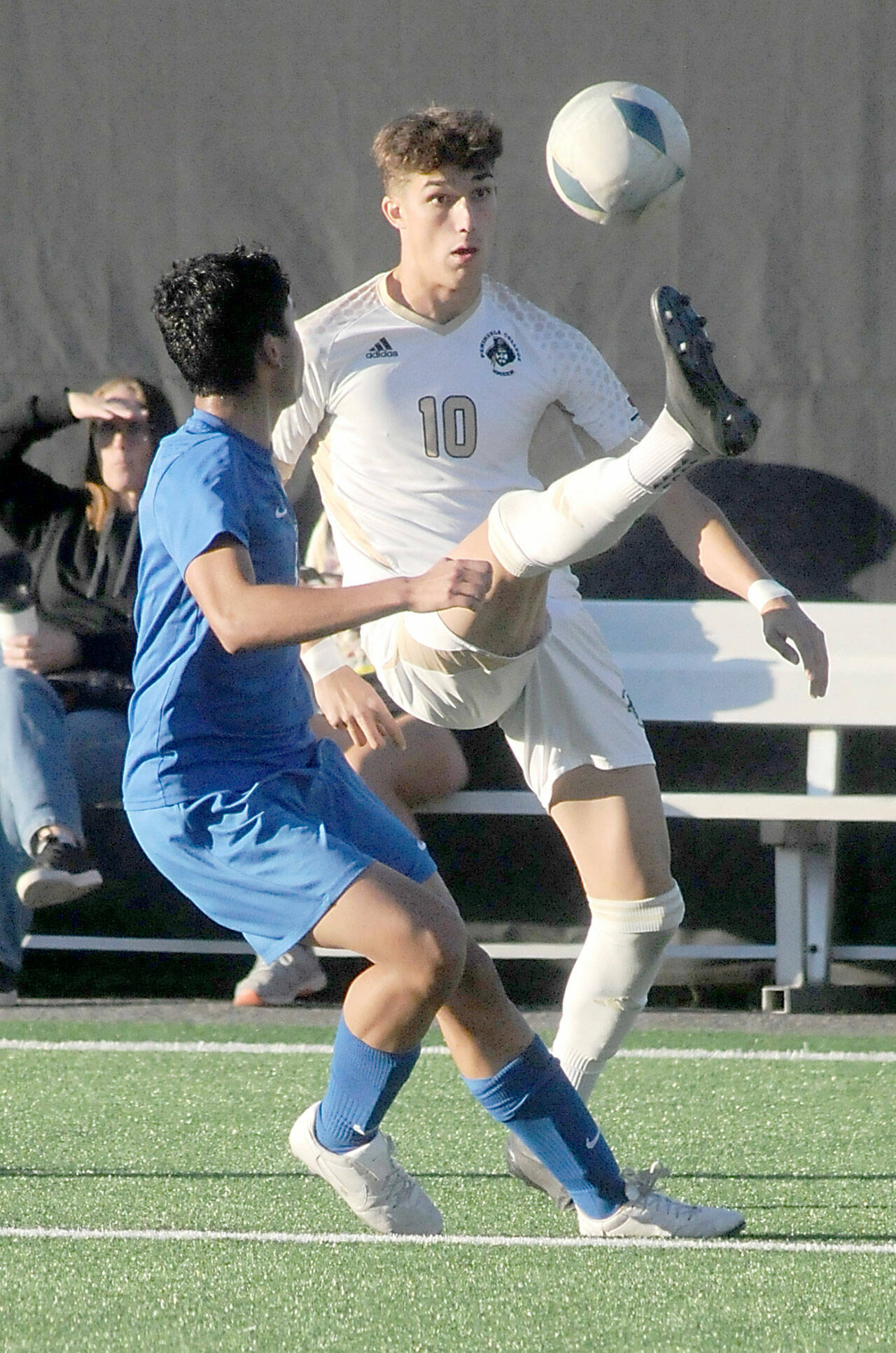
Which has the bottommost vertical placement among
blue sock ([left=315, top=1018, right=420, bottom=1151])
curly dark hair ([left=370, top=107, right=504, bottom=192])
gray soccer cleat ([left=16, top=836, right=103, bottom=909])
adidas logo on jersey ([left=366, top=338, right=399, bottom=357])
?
gray soccer cleat ([left=16, top=836, right=103, bottom=909])

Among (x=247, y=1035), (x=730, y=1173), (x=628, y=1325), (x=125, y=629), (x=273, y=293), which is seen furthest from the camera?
(x=125, y=629)

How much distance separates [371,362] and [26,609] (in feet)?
6.90

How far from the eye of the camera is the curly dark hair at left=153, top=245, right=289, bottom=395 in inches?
115

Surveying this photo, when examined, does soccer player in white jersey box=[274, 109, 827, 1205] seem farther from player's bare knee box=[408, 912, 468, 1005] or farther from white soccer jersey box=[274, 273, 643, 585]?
player's bare knee box=[408, 912, 468, 1005]

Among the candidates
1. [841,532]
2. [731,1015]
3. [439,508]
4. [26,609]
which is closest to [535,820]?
[731,1015]

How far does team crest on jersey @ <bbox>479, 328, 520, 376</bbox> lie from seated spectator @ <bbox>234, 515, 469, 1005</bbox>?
1438 millimetres

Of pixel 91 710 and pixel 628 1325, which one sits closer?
pixel 628 1325

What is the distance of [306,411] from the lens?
3.83 meters

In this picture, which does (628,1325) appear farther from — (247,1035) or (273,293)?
(247,1035)

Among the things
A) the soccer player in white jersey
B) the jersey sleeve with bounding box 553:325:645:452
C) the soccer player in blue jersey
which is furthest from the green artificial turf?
the jersey sleeve with bounding box 553:325:645:452

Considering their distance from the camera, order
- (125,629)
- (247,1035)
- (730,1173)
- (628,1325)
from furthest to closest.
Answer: (125,629), (247,1035), (730,1173), (628,1325)

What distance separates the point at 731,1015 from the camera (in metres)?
5.59

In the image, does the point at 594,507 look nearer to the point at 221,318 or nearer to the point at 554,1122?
the point at 221,318

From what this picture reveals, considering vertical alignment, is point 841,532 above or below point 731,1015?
above
